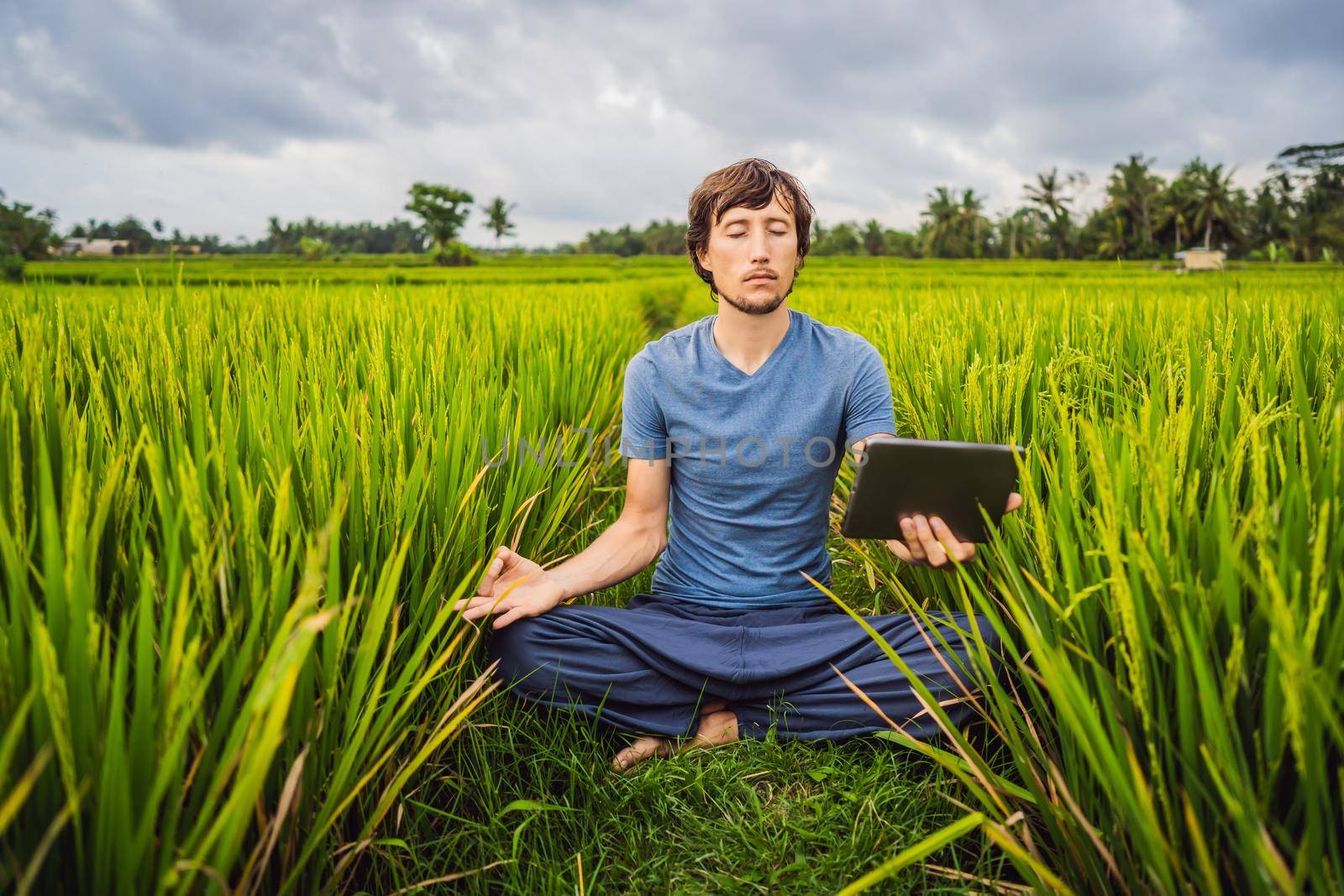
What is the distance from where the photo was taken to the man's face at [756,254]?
5.27ft

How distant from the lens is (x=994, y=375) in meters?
1.65

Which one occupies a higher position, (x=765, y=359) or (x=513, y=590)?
(x=765, y=359)

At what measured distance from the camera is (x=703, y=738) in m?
1.49

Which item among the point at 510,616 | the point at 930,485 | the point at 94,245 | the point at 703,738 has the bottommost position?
the point at 703,738

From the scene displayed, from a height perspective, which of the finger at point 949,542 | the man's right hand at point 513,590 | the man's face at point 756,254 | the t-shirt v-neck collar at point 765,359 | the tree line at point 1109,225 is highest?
the tree line at point 1109,225

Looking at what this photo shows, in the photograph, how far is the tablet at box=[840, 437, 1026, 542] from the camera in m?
1.15

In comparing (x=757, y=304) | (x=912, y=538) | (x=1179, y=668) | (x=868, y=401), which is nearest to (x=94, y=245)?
(x=757, y=304)

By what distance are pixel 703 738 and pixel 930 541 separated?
23.6 inches

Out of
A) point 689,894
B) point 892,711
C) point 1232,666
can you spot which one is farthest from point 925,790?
point 1232,666

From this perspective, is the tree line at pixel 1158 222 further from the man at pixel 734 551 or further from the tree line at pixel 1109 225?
the man at pixel 734 551

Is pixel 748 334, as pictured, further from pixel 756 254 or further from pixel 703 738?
pixel 703 738

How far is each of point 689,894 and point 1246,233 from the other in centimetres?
5393

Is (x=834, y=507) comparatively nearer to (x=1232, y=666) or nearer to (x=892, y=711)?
(x=892, y=711)

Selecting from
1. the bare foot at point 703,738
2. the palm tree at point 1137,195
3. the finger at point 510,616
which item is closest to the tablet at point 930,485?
the bare foot at point 703,738
